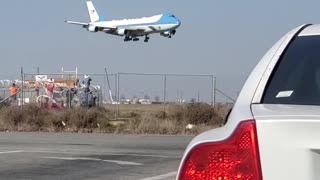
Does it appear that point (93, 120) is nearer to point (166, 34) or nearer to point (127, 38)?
point (166, 34)

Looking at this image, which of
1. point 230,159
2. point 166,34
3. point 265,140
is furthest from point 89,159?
point 166,34

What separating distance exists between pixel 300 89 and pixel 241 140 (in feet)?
2.63

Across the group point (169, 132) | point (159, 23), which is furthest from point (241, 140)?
point (159, 23)

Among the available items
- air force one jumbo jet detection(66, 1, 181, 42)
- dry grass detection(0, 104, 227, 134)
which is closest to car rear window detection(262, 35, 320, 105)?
dry grass detection(0, 104, 227, 134)

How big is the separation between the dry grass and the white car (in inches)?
838

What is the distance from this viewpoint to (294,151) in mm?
2879

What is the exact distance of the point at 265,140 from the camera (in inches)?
116

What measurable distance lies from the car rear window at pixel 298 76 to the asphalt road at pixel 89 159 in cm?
665

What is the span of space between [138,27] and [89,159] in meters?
Answer: 56.9

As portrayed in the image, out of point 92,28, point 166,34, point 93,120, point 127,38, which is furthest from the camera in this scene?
point 92,28

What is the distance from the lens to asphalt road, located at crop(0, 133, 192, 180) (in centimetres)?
1111

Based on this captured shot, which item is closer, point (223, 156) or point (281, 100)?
point (223, 156)

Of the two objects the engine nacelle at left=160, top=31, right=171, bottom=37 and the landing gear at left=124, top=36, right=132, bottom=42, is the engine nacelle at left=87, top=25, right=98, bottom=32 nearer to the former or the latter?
the landing gear at left=124, top=36, right=132, bottom=42

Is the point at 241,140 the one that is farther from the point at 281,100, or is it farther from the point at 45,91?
the point at 45,91
